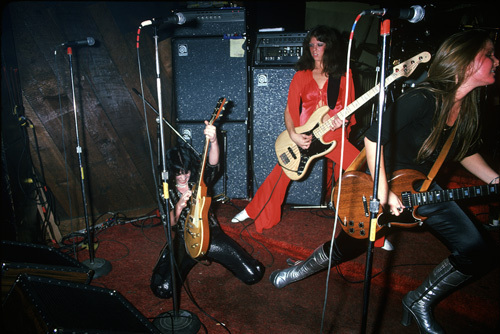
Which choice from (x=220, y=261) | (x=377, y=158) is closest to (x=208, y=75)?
(x=220, y=261)

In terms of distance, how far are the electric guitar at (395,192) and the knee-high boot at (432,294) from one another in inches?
12.2

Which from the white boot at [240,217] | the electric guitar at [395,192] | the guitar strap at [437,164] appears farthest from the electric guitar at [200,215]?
the guitar strap at [437,164]

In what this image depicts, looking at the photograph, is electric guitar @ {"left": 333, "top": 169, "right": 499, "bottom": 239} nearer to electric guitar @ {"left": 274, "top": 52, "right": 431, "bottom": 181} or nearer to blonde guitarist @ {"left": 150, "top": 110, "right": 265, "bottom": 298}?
electric guitar @ {"left": 274, "top": 52, "right": 431, "bottom": 181}

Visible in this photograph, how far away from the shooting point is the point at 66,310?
1412 mm

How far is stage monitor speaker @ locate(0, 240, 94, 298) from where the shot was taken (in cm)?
181

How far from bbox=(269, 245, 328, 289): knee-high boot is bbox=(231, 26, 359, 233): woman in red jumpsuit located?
72 cm

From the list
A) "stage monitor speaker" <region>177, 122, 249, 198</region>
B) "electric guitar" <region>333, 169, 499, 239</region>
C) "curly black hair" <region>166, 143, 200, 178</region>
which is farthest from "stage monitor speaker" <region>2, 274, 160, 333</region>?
"stage monitor speaker" <region>177, 122, 249, 198</region>

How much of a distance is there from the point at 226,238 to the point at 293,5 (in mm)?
3900

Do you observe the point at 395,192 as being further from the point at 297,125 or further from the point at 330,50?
the point at 330,50

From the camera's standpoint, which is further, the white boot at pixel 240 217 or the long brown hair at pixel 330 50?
the white boot at pixel 240 217

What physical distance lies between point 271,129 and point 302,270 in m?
1.60

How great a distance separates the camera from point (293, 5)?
471cm

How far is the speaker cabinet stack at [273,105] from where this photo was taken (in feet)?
10.3

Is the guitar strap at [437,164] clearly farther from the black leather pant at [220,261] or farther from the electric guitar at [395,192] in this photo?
the black leather pant at [220,261]
